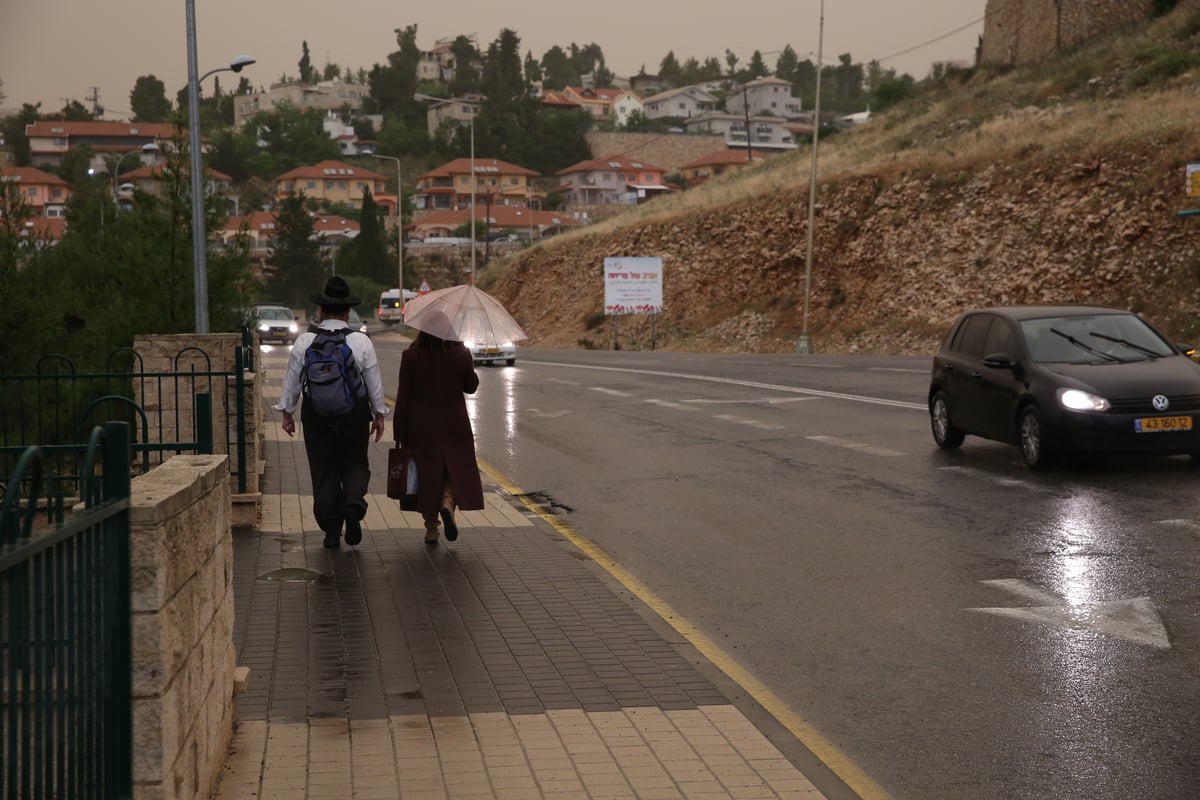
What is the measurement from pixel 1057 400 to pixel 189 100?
47.4ft

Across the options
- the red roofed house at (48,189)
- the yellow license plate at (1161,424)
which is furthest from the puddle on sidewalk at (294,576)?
the red roofed house at (48,189)

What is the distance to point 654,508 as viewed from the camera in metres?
12.8

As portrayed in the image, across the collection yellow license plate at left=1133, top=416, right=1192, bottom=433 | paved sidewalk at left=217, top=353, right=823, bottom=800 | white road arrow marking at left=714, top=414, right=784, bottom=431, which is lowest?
white road arrow marking at left=714, top=414, right=784, bottom=431

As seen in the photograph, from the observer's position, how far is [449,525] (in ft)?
34.2

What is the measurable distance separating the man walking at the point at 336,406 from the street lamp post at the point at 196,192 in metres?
8.71

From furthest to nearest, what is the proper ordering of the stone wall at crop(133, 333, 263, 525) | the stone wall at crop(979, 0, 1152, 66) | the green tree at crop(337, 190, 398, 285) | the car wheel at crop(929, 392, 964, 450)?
the green tree at crop(337, 190, 398, 285)
the stone wall at crop(979, 0, 1152, 66)
the car wheel at crop(929, 392, 964, 450)
the stone wall at crop(133, 333, 263, 525)

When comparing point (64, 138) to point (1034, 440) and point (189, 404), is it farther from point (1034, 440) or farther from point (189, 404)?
point (1034, 440)

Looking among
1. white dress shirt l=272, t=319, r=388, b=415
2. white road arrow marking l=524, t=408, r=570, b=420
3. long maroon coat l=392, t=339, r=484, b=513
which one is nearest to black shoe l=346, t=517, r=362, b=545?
long maroon coat l=392, t=339, r=484, b=513

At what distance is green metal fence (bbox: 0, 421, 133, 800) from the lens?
118 inches

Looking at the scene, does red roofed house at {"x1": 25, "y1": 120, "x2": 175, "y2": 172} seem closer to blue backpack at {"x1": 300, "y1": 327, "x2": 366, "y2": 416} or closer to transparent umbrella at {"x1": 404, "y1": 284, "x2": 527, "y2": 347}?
transparent umbrella at {"x1": 404, "y1": 284, "x2": 527, "y2": 347}

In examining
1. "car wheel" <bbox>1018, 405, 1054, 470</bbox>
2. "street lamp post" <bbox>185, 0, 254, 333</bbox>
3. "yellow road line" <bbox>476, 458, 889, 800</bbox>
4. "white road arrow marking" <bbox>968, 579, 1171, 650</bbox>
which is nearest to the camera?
"yellow road line" <bbox>476, 458, 889, 800</bbox>

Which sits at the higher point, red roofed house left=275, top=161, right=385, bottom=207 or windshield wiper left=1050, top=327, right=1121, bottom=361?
red roofed house left=275, top=161, right=385, bottom=207

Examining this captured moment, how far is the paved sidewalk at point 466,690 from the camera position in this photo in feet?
17.5

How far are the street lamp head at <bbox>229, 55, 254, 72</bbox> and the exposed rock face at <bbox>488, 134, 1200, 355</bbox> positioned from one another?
23483mm
